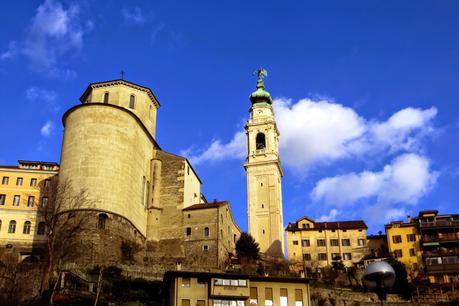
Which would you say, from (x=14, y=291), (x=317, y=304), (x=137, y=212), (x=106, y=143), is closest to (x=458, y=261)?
(x=317, y=304)

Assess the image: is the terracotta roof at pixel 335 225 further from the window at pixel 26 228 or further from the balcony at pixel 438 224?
the window at pixel 26 228

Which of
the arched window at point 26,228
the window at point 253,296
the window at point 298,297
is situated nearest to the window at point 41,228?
the arched window at point 26,228

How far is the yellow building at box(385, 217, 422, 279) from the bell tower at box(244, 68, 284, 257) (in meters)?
15.3

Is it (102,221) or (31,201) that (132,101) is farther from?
(102,221)

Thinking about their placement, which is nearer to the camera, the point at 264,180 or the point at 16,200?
the point at 16,200

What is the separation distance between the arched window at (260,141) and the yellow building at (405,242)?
79.0 feet

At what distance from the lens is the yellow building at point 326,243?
73.9 meters

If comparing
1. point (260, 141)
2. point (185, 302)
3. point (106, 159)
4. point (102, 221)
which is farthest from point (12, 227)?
point (260, 141)

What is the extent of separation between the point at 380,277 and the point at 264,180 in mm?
71184


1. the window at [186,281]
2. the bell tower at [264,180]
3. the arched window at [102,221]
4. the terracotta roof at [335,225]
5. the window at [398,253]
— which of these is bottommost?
the window at [186,281]

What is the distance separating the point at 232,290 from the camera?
1774 inches

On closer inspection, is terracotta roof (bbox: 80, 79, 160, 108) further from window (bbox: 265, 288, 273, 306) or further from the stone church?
window (bbox: 265, 288, 273, 306)

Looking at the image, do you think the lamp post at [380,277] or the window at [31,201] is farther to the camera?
the window at [31,201]

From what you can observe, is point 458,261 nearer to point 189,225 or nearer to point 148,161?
point 189,225
